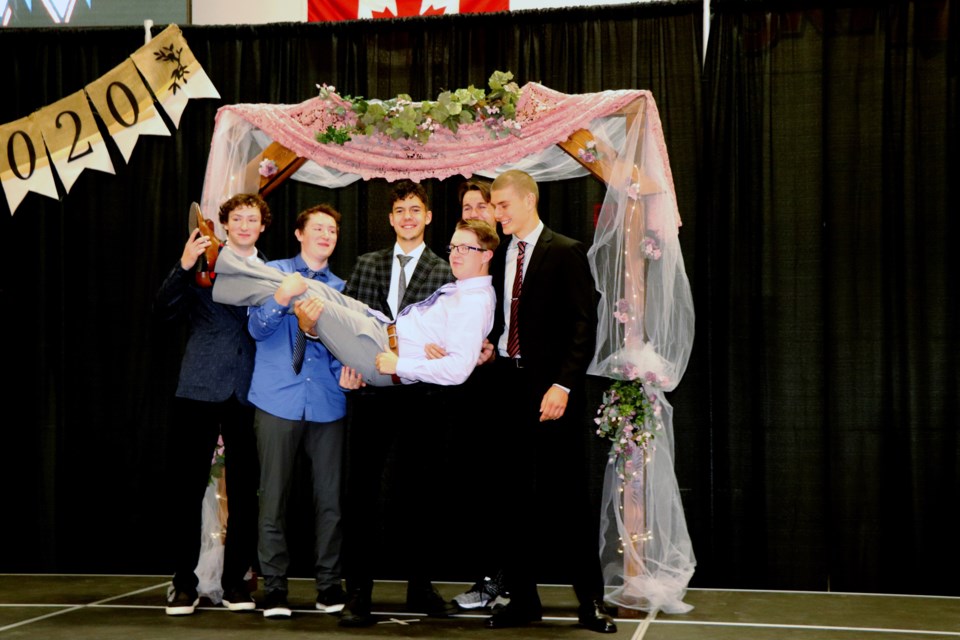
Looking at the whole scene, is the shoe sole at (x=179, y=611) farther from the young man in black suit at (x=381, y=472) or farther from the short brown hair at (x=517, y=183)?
the short brown hair at (x=517, y=183)

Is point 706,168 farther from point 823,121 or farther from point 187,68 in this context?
point 187,68

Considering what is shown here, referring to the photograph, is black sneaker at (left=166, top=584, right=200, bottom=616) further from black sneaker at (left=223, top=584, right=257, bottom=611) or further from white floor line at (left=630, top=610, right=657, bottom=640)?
white floor line at (left=630, top=610, right=657, bottom=640)

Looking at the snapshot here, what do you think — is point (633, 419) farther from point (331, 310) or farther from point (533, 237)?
point (331, 310)

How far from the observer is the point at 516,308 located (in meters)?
3.88

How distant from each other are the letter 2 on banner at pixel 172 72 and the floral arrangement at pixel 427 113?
1.22 meters

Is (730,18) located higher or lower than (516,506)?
higher

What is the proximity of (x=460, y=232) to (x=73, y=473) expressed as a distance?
2.86 meters

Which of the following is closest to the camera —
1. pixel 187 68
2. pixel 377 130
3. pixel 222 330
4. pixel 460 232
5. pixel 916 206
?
Answer: pixel 460 232

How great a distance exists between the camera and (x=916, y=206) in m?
4.79

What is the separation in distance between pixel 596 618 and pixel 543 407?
0.77 m

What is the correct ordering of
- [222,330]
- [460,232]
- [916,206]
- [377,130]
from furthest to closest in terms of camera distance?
[916,206] → [377,130] → [222,330] → [460,232]

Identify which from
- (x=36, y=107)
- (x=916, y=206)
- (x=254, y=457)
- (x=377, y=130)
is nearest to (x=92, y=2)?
(x=36, y=107)

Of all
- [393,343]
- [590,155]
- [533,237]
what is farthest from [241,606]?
[590,155]

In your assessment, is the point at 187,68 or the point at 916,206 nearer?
the point at 916,206
